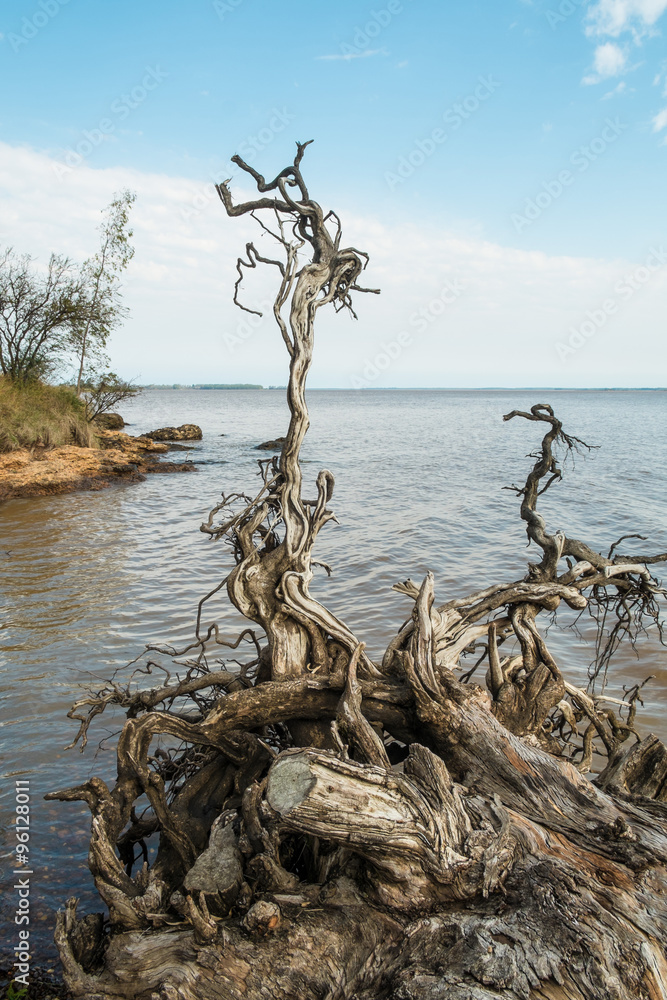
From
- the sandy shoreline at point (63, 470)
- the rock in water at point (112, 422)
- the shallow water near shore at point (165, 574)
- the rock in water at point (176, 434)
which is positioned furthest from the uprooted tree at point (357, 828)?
the rock in water at point (112, 422)

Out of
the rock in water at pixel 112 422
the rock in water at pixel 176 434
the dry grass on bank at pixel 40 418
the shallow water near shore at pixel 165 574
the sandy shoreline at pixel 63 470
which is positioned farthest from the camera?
the rock in water at pixel 112 422

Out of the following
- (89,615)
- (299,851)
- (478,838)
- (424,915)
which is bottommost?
(89,615)

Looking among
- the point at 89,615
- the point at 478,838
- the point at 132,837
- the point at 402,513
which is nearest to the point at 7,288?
the point at 402,513

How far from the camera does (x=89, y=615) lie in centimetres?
901

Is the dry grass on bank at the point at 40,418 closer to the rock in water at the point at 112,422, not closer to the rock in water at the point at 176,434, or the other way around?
the rock in water at the point at 176,434

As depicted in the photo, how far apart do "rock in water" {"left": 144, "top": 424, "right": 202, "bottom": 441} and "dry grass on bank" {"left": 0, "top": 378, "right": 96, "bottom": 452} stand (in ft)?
40.9

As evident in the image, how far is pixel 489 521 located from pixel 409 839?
13.3 m

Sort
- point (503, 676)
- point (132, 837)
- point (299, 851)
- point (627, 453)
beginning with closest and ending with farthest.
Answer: point (299, 851) < point (132, 837) < point (503, 676) < point (627, 453)

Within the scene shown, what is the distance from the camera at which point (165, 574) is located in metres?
11.0

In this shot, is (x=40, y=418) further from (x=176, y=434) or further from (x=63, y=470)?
(x=176, y=434)

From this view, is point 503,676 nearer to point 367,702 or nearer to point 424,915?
point 367,702

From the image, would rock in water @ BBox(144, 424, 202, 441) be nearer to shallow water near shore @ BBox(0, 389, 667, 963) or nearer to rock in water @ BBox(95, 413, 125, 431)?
rock in water @ BBox(95, 413, 125, 431)

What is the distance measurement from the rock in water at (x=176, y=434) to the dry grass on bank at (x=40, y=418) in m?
12.5

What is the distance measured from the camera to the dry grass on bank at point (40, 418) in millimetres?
19156
